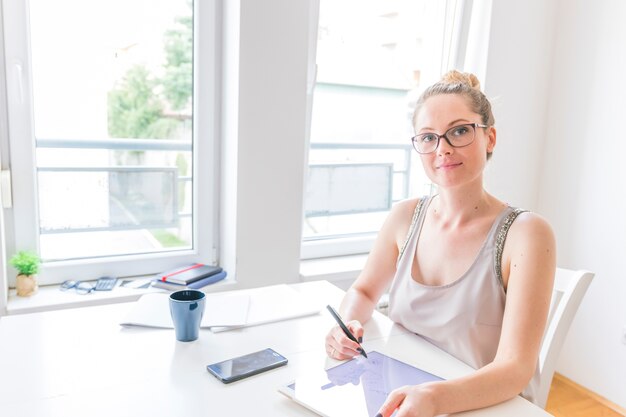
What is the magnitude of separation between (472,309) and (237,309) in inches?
22.6

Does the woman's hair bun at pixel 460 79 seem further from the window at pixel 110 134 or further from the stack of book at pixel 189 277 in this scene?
the stack of book at pixel 189 277

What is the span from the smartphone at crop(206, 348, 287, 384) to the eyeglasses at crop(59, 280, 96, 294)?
1.03 m

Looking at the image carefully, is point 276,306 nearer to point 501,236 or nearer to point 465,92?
point 501,236

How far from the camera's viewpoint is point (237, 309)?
4.32 ft

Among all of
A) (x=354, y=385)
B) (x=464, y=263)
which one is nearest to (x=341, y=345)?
(x=354, y=385)

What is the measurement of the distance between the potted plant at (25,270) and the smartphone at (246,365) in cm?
108

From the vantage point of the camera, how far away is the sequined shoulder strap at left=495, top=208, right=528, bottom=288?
1.19 m

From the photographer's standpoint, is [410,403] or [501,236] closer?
[410,403]

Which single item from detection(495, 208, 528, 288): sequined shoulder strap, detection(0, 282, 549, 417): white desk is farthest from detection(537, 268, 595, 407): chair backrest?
detection(0, 282, 549, 417): white desk

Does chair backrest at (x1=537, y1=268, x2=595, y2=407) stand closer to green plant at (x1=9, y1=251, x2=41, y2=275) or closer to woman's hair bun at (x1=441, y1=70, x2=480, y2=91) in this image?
woman's hair bun at (x1=441, y1=70, x2=480, y2=91)

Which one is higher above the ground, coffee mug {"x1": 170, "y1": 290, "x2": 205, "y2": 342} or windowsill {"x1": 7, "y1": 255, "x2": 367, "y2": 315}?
coffee mug {"x1": 170, "y1": 290, "x2": 205, "y2": 342}

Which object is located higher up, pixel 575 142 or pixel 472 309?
pixel 575 142

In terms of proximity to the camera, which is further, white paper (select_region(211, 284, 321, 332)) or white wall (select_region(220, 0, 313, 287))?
white wall (select_region(220, 0, 313, 287))

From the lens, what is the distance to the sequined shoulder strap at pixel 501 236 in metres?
1.19
